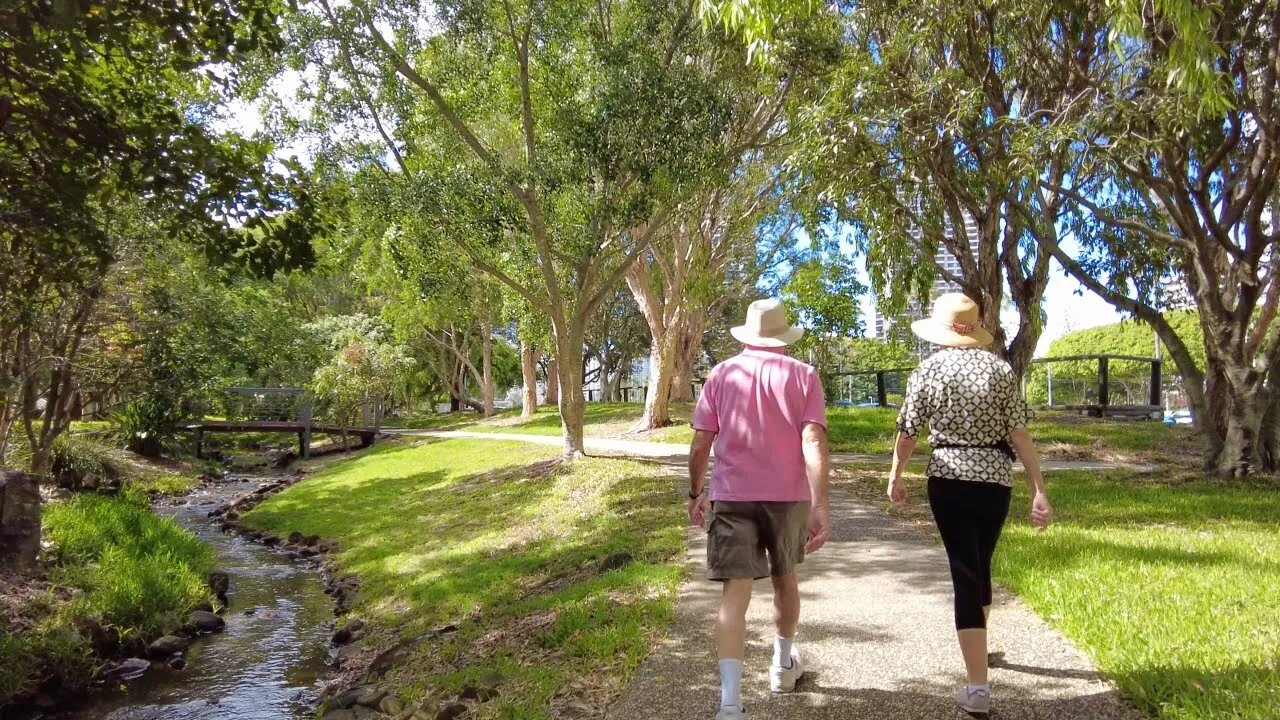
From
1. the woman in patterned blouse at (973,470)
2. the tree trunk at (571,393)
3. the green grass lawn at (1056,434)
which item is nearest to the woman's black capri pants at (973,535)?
the woman in patterned blouse at (973,470)

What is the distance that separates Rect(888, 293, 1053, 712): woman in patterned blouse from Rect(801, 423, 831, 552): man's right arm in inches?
17.3

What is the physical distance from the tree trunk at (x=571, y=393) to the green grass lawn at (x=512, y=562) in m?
0.50

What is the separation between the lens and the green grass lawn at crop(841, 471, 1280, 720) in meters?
3.65

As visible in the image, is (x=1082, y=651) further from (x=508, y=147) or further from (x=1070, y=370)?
(x=1070, y=370)

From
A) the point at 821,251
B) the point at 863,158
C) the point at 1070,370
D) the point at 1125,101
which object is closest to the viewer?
the point at 1125,101

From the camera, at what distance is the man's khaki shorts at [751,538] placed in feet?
11.5

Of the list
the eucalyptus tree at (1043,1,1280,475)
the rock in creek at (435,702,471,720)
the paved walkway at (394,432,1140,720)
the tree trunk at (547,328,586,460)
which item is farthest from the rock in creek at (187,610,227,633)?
the eucalyptus tree at (1043,1,1280,475)

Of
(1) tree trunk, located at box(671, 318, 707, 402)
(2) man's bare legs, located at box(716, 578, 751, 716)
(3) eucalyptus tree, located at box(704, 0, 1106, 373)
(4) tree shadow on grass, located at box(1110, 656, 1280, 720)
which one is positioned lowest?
(4) tree shadow on grass, located at box(1110, 656, 1280, 720)

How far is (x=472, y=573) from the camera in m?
9.12

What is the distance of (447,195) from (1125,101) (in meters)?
8.12

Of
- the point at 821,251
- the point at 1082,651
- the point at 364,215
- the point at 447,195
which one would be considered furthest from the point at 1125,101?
the point at 821,251

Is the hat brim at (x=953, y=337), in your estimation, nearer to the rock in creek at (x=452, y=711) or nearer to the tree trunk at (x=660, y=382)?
the rock in creek at (x=452, y=711)

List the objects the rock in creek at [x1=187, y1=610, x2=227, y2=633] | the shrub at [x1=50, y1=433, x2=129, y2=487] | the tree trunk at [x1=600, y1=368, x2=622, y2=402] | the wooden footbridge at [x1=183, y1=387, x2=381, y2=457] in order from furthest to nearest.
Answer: the tree trunk at [x1=600, y1=368, x2=622, y2=402]
the wooden footbridge at [x1=183, y1=387, x2=381, y2=457]
the shrub at [x1=50, y1=433, x2=129, y2=487]
the rock in creek at [x1=187, y1=610, x2=227, y2=633]

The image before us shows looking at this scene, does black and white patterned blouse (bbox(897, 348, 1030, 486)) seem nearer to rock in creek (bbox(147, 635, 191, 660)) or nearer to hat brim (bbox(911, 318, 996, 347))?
hat brim (bbox(911, 318, 996, 347))
